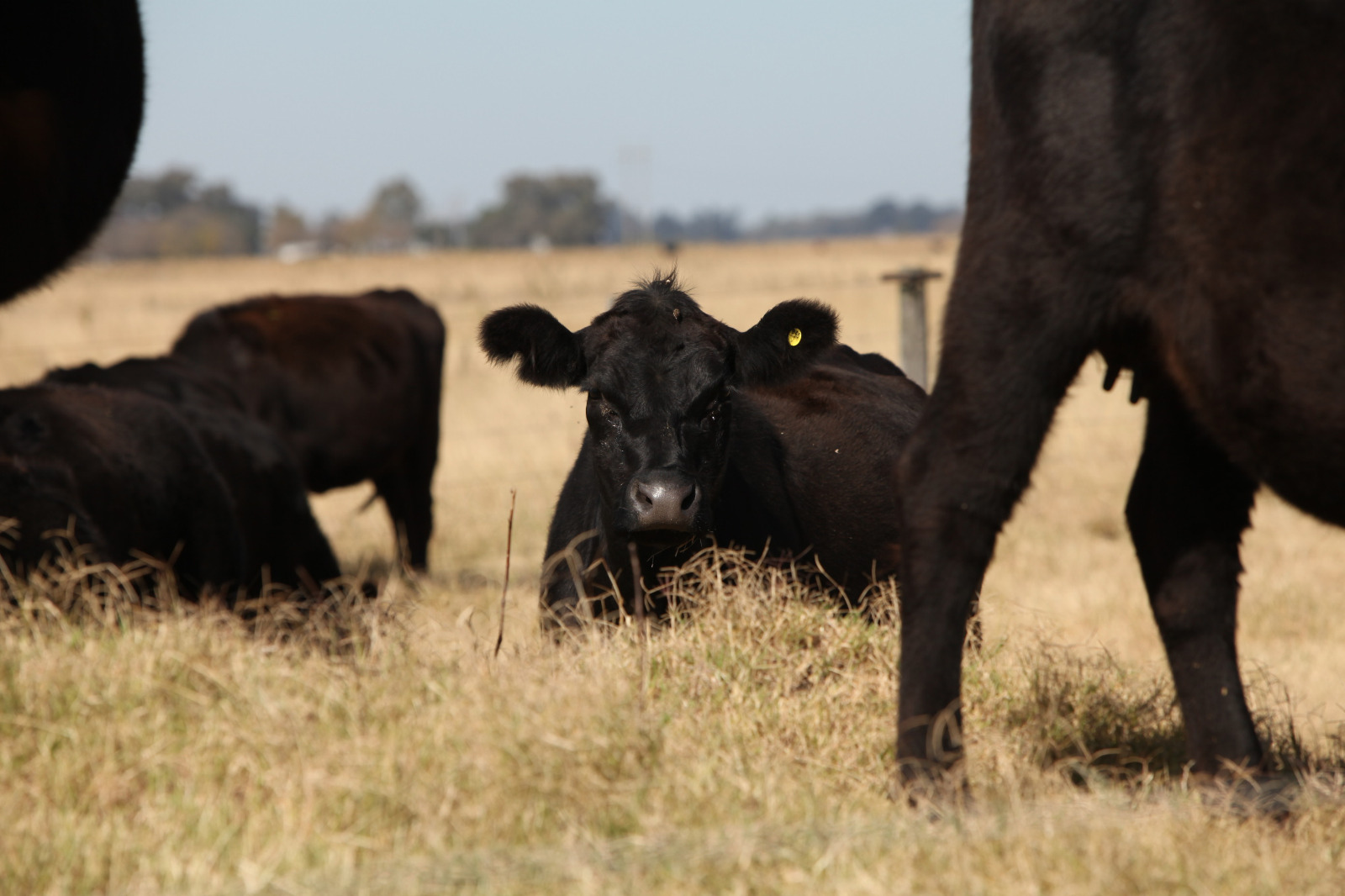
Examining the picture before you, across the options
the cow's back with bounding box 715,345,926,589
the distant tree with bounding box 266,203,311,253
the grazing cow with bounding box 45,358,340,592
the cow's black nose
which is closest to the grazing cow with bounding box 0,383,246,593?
the grazing cow with bounding box 45,358,340,592

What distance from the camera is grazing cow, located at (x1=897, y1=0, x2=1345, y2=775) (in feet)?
8.76

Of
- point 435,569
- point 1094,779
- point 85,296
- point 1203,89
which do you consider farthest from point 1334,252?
point 85,296

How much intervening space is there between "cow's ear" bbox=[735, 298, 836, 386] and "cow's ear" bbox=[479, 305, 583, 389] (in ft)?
2.04

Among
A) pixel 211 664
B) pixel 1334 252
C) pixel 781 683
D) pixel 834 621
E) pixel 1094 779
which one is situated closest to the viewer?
pixel 1334 252

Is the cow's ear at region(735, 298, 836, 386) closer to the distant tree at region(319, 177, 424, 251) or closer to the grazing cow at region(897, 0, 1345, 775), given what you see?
the grazing cow at region(897, 0, 1345, 775)

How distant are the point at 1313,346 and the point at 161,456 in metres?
5.19

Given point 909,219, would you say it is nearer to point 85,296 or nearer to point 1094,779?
point 85,296

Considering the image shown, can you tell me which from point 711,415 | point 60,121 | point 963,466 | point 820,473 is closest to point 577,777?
point 963,466

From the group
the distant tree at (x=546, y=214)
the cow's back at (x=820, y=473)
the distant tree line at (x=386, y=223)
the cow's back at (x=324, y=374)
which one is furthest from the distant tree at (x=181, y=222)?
the cow's back at (x=820, y=473)

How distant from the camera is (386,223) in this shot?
131875 millimetres

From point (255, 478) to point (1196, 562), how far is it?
545cm

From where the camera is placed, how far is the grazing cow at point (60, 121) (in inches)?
129

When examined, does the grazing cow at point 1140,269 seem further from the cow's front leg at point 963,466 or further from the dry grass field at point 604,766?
the dry grass field at point 604,766

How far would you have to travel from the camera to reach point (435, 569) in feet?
35.1
